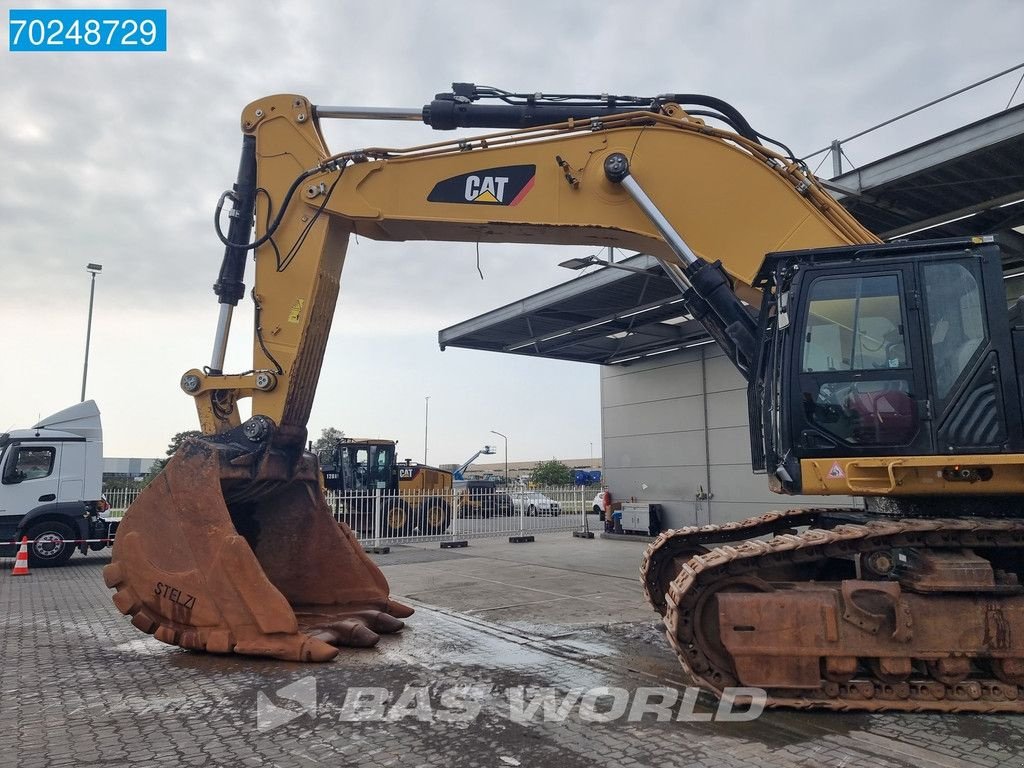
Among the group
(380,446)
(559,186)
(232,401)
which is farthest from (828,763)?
(380,446)

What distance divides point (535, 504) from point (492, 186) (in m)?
16.2

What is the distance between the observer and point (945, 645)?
4.50 metres

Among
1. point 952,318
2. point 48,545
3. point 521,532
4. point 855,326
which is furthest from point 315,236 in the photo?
point 521,532

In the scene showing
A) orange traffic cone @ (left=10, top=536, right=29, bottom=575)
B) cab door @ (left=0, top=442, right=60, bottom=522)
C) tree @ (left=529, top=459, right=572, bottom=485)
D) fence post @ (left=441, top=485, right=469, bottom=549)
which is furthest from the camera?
tree @ (left=529, top=459, right=572, bottom=485)

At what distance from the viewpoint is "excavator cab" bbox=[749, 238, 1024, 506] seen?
185 inches

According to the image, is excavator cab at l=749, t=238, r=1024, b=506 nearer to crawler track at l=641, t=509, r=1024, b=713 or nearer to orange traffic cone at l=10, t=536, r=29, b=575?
crawler track at l=641, t=509, r=1024, b=713

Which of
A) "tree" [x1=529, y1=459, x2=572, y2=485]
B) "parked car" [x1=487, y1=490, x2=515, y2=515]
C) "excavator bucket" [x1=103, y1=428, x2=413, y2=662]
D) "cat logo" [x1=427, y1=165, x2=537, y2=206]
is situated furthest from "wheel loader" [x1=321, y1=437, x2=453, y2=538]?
"tree" [x1=529, y1=459, x2=572, y2=485]

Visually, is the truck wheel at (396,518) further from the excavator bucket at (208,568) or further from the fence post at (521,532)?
the excavator bucket at (208,568)

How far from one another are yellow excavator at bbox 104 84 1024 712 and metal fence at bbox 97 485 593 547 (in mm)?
9384

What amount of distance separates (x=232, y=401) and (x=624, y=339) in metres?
12.4

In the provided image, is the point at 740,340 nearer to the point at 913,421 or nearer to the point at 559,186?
the point at 913,421

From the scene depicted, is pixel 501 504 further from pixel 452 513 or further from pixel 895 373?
pixel 895 373

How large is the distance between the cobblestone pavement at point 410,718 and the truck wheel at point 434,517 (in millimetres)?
11759

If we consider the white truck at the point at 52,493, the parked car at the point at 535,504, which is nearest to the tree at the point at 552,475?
the parked car at the point at 535,504
